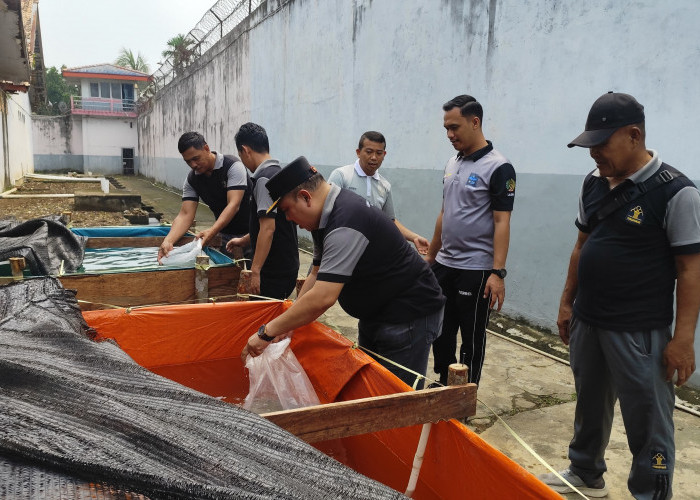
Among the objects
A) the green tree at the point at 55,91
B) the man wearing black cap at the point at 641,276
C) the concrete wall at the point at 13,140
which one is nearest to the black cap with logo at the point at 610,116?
the man wearing black cap at the point at 641,276

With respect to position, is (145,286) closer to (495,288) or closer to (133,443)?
(495,288)

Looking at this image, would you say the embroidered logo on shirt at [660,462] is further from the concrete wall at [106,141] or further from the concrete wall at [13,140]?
the concrete wall at [106,141]

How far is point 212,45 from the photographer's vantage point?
1352 centimetres

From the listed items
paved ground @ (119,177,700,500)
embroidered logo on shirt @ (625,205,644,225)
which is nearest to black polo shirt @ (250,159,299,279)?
paved ground @ (119,177,700,500)

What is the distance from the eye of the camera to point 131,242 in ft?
14.7

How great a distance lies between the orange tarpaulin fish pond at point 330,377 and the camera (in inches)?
59.6

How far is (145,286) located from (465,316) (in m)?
1.99

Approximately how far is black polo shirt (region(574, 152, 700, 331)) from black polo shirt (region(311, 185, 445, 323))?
0.66 meters

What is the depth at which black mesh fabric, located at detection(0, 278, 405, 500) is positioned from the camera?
2.86 feet

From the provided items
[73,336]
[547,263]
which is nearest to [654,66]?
[547,263]

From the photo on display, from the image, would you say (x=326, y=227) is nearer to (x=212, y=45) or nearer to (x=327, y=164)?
(x=327, y=164)

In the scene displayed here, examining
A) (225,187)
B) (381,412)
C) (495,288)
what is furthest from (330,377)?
(225,187)

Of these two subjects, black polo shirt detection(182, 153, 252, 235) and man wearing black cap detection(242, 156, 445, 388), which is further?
black polo shirt detection(182, 153, 252, 235)

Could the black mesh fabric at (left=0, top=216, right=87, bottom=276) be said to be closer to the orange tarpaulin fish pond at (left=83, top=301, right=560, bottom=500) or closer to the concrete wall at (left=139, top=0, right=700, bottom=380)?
the orange tarpaulin fish pond at (left=83, top=301, right=560, bottom=500)
